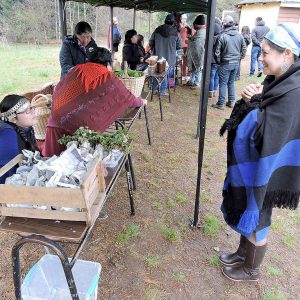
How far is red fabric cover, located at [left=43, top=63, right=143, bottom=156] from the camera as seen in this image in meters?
2.17

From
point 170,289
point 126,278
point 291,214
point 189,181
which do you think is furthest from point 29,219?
point 291,214

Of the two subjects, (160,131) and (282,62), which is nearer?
(282,62)

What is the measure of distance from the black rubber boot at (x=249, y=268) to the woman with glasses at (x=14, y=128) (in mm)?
1668

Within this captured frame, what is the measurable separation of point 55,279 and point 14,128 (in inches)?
42.0

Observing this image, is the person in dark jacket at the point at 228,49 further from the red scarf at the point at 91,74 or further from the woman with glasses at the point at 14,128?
the woman with glasses at the point at 14,128

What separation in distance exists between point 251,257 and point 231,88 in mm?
4697

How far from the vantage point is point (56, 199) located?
1.27 m

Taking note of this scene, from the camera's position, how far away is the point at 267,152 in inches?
59.7

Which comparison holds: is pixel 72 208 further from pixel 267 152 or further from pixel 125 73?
pixel 125 73

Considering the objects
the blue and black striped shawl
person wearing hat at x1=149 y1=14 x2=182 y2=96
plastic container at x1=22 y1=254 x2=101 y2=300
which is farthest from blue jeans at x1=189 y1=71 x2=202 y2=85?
plastic container at x1=22 y1=254 x2=101 y2=300

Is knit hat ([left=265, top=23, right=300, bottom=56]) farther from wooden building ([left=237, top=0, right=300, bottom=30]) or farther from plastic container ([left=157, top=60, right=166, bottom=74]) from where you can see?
wooden building ([left=237, top=0, right=300, bottom=30])

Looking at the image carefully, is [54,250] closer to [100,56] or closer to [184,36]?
[100,56]

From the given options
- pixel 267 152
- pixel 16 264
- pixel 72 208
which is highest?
pixel 267 152

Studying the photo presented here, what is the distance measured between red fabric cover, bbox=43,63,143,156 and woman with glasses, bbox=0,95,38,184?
194mm
